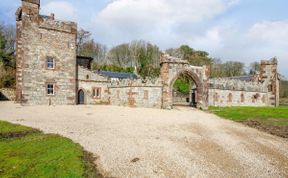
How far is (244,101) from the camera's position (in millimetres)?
39719

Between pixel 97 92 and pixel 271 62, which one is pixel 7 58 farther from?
pixel 271 62

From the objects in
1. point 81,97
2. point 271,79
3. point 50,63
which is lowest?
point 81,97

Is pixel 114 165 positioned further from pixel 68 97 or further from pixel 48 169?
pixel 68 97

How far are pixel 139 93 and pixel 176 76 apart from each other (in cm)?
479

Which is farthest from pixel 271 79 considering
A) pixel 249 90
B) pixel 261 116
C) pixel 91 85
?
pixel 91 85

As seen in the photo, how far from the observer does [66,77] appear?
3162cm

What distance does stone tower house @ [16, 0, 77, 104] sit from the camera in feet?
93.7

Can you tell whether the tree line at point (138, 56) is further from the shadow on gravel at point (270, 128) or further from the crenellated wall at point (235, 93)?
the shadow on gravel at point (270, 128)

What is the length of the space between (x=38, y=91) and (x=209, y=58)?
46863 mm

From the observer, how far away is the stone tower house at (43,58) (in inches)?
1125

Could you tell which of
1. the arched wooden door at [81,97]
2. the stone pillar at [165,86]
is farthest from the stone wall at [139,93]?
the arched wooden door at [81,97]

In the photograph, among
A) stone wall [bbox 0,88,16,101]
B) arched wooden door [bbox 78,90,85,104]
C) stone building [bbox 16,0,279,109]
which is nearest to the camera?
stone building [bbox 16,0,279,109]

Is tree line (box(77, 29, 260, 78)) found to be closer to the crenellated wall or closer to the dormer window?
the crenellated wall

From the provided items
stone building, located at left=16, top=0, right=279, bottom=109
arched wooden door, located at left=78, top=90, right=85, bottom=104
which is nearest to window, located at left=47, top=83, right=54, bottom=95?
stone building, located at left=16, top=0, right=279, bottom=109
